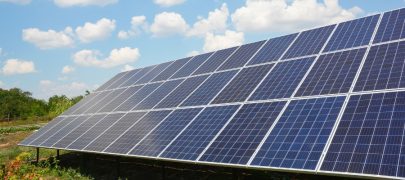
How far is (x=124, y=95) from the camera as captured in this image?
2616 centimetres

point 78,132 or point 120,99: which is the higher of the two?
point 120,99

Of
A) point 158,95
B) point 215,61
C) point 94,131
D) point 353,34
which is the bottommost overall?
point 94,131

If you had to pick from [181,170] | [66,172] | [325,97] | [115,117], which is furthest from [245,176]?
[66,172]

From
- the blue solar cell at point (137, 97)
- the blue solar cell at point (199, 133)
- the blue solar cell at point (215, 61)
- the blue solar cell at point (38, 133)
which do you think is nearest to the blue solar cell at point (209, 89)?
the blue solar cell at point (215, 61)

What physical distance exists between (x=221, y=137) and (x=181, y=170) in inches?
326

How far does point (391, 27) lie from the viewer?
15.7m

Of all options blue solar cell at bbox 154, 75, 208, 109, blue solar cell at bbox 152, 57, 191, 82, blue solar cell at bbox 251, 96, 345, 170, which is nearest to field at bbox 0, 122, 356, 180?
blue solar cell at bbox 154, 75, 208, 109

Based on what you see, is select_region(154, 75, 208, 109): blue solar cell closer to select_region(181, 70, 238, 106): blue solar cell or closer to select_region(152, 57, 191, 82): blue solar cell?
select_region(181, 70, 238, 106): blue solar cell

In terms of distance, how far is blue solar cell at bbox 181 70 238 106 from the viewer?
1814 centimetres

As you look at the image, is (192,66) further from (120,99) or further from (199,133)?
(199,133)

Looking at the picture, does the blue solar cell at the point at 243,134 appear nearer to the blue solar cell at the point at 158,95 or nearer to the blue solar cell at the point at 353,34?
the blue solar cell at the point at 353,34

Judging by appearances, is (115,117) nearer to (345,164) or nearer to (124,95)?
(124,95)

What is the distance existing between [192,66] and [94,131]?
7.48 metres

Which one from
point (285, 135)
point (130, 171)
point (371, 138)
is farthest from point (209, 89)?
point (371, 138)
